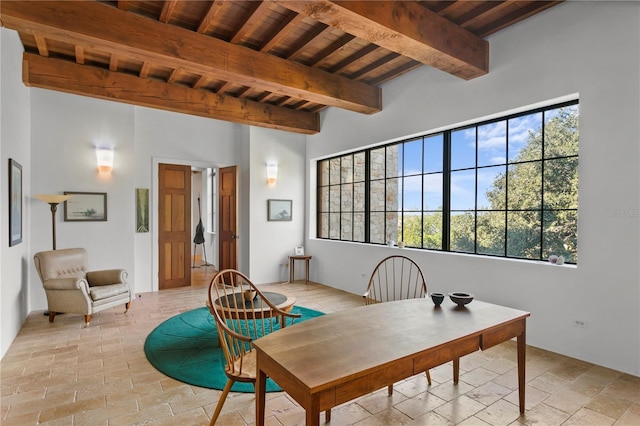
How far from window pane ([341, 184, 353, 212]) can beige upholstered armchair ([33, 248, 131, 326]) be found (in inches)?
146

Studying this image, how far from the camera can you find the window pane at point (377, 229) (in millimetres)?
5445

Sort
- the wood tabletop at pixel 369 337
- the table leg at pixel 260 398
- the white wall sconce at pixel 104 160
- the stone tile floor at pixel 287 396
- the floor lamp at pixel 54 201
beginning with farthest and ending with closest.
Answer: the white wall sconce at pixel 104 160 < the floor lamp at pixel 54 201 < the stone tile floor at pixel 287 396 < the table leg at pixel 260 398 < the wood tabletop at pixel 369 337

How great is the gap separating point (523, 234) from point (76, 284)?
5.23 metres

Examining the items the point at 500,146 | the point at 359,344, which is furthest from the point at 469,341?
the point at 500,146

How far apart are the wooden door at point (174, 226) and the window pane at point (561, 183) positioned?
5.71 m

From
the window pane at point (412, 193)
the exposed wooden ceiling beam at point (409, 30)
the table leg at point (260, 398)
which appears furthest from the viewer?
the window pane at point (412, 193)

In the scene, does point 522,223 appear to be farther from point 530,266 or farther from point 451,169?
point 451,169

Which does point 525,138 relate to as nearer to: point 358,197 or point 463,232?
point 463,232

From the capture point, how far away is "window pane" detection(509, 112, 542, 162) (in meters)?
3.53

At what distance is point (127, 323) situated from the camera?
4145 mm

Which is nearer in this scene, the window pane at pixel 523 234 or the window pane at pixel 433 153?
the window pane at pixel 523 234

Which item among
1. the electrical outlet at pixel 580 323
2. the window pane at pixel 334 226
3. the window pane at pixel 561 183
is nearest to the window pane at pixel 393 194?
the window pane at pixel 334 226

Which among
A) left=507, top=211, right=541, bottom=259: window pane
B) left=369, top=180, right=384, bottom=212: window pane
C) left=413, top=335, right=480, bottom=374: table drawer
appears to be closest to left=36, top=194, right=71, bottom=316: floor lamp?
left=369, top=180, right=384, bottom=212: window pane

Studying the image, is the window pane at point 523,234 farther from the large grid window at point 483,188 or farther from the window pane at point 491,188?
the window pane at point 491,188
